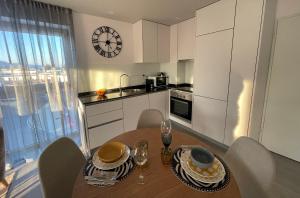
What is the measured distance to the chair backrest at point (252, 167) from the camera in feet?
2.83

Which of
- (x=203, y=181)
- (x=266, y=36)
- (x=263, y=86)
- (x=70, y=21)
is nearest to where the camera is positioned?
(x=203, y=181)

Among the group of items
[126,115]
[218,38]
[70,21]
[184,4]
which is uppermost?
[184,4]

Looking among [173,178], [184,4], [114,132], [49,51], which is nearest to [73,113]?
[114,132]

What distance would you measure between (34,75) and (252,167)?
2691 millimetres

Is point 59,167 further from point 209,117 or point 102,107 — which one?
point 209,117

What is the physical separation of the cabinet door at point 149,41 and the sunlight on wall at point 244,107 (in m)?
1.81

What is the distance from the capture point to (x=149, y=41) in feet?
9.98

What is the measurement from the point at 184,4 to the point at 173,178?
2.37m

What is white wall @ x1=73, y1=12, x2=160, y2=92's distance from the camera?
8.38ft

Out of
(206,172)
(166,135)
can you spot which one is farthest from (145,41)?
(206,172)

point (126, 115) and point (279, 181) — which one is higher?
point (126, 115)

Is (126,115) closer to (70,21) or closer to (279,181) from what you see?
(70,21)

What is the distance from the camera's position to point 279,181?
1.74m

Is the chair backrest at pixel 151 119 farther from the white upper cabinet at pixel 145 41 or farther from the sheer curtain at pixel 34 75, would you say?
the white upper cabinet at pixel 145 41
